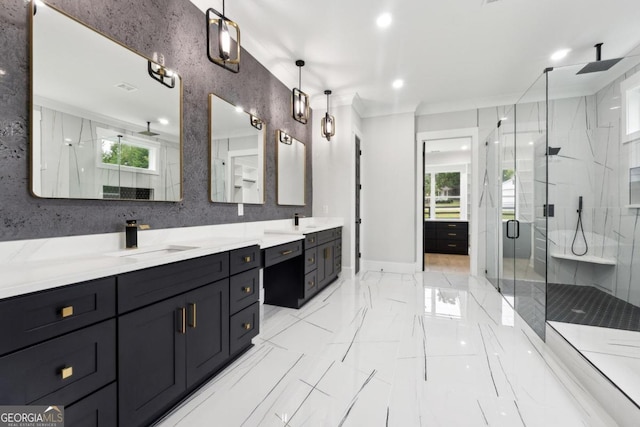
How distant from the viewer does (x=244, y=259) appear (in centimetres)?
203

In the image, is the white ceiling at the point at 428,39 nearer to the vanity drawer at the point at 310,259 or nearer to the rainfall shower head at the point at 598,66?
the rainfall shower head at the point at 598,66

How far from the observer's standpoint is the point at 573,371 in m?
1.89

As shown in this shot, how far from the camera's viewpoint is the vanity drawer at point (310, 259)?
10.3ft

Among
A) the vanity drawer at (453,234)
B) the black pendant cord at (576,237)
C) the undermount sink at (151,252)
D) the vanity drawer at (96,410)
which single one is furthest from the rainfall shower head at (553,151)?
the vanity drawer at (453,234)

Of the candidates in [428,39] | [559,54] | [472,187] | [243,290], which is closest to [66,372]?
[243,290]

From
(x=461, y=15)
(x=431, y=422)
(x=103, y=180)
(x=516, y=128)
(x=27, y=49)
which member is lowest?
(x=431, y=422)

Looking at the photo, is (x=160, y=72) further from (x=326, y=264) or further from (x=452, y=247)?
(x=452, y=247)

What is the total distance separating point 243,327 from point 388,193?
3598mm

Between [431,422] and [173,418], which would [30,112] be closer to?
[173,418]

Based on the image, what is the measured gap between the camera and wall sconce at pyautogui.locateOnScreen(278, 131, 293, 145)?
141 inches

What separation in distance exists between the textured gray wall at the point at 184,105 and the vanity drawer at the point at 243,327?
837 mm

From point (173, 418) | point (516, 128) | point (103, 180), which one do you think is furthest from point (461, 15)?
point (173, 418)

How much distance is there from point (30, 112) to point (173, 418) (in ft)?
5.57

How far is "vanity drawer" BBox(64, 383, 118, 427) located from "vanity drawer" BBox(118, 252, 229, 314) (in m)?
0.32
